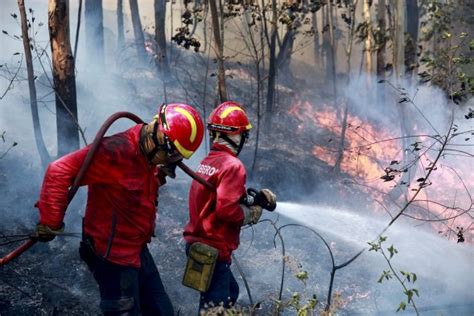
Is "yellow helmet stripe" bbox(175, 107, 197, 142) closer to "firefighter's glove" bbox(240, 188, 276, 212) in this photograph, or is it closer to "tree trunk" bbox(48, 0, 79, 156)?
"firefighter's glove" bbox(240, 188, 276, 212)

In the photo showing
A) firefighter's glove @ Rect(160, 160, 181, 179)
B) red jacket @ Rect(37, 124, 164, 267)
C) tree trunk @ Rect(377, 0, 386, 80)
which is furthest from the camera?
tree trunk @ Rect(377, 0, 386, 80)

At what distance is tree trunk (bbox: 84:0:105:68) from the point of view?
15.2 meters

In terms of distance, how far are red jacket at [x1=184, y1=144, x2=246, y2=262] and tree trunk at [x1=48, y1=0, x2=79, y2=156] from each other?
3306mm

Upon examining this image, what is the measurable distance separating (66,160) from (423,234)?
734 cm

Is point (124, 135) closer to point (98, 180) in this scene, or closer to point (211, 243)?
point (98, 180)

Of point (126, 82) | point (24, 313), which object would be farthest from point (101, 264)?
point (126, 82)

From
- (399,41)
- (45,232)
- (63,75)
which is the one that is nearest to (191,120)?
(45,232)

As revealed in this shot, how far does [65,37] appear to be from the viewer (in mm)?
7484

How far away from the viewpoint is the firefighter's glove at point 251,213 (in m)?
4.73

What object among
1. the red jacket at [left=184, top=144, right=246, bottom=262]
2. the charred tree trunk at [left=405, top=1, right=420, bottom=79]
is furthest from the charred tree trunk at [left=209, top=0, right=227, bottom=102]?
the charred tree trunk at [left=405, top=1, right=420, bottom=79]

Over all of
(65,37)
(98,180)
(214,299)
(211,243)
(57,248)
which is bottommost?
(57,248)

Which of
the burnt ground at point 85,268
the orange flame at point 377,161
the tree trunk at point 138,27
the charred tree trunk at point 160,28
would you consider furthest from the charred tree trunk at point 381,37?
the burnt ground at point 85,268

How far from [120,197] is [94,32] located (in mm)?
11968

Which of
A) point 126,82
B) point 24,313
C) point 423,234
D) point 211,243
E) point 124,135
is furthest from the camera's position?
point 126,82
